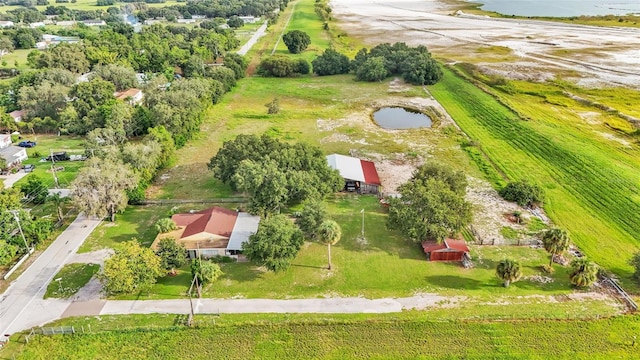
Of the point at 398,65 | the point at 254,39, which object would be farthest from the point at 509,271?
the point at 254,39

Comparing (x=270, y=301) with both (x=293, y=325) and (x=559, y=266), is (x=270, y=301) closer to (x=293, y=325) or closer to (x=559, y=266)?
(x=293, y=325)

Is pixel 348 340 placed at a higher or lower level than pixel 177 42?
lower

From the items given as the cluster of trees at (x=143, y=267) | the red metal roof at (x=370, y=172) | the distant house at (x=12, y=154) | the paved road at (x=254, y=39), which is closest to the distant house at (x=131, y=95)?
the distant house at (x=12, y=154)

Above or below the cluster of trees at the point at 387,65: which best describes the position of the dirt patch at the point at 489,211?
below

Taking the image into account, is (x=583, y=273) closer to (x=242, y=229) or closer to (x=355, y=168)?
(x=355, y=168)

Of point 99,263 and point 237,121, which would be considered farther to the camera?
point 237,121

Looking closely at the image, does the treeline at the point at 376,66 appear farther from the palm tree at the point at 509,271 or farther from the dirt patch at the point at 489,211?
the palm tree at the point at 509,271

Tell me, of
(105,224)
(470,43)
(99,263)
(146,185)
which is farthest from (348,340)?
(470,43)
